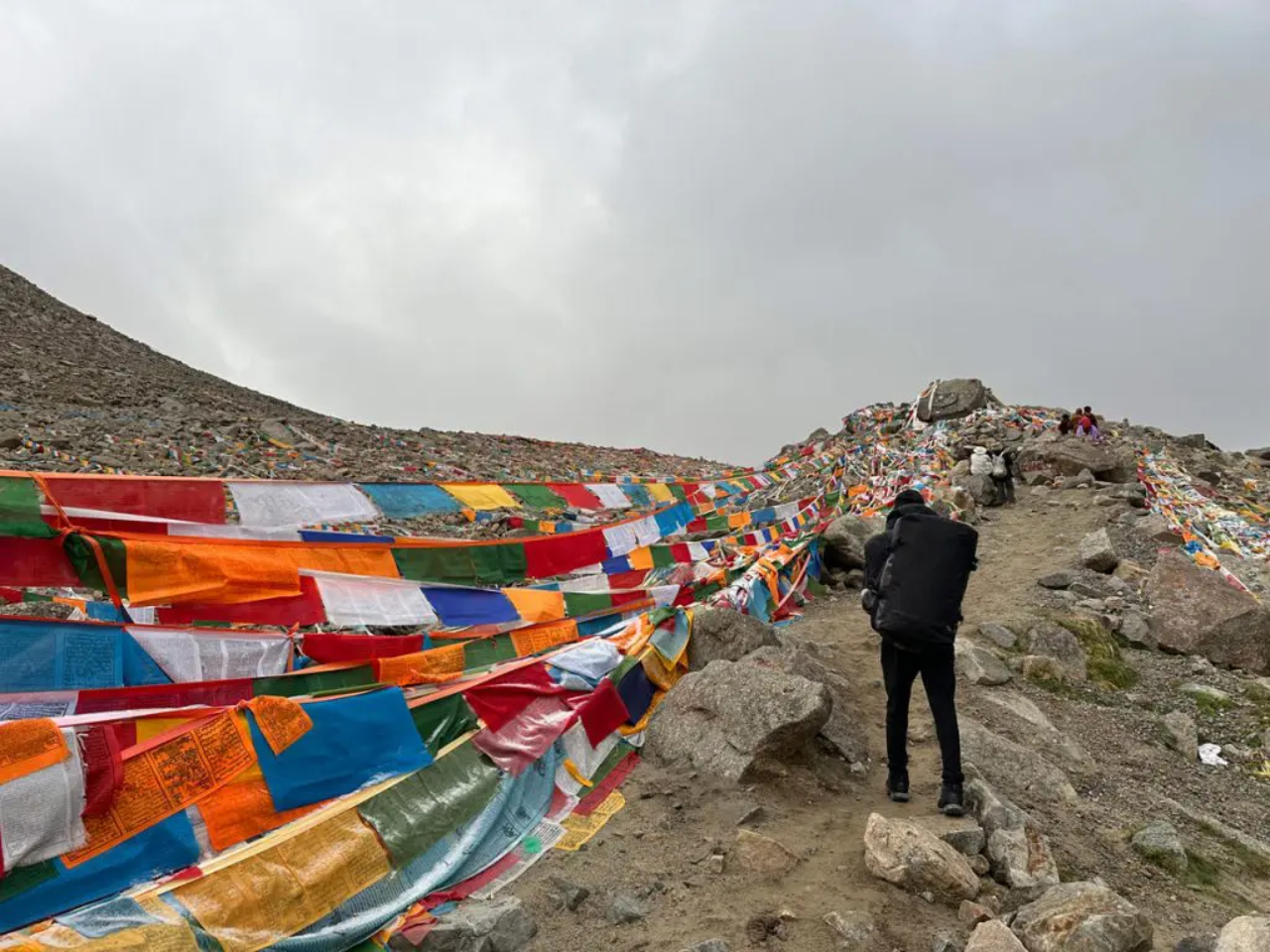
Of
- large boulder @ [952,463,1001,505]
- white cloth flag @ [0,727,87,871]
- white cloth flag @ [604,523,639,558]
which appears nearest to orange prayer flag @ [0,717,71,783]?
white cloth flag @ [0,727,87,871]

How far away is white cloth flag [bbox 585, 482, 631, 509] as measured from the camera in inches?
437

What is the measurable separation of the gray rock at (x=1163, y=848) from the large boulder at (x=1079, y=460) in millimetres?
13714

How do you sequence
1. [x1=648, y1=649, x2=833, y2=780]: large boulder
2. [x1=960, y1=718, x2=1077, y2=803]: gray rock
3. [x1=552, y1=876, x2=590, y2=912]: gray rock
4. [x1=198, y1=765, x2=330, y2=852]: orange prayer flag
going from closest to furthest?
1. [x1=198, y1=765, x2=330, y2=852]: orange prayer flag
2. [x1=552, y1=876, x2=590, y2=912]: gray rock
3. [x1=648, y1=649, x2=833, y2=780]: large boulder
4. [x1=960, y1=718, x2=1077, y2=803]: gray rock

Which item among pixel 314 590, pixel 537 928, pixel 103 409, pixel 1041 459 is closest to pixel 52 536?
pixel 314 590

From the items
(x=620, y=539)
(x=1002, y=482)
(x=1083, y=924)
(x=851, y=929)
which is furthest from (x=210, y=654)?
(x=1002, y=482)

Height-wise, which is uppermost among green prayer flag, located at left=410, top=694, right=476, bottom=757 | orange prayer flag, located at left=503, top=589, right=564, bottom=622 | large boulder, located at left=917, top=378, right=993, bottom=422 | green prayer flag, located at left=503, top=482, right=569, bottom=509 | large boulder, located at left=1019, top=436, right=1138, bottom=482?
large boulder, located at left=917, top=378, right=993, bottom=422

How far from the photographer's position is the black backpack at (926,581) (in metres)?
5.11

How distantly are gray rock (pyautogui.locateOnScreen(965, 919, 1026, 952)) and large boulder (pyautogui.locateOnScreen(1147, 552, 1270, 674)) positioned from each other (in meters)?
7.12

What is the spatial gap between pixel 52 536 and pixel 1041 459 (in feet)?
60.3

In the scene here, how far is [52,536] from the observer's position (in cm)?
478

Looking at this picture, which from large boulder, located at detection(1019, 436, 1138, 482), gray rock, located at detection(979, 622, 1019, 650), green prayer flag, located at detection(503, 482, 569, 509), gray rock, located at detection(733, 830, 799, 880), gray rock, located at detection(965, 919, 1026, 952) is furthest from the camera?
large boulder, located at detection(1019, 436, 1138, 482)

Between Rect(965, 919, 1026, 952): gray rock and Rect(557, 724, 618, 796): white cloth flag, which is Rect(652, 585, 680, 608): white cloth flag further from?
Rect(965, 919, 1026, 952): gray rock

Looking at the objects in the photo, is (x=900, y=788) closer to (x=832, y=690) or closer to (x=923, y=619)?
(x=923, y=619)

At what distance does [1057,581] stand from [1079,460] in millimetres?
7749
